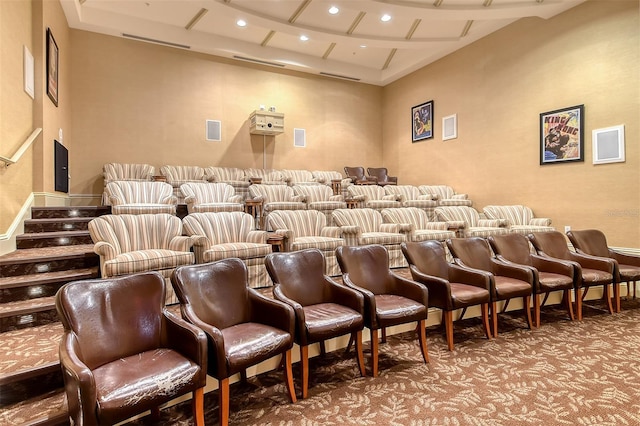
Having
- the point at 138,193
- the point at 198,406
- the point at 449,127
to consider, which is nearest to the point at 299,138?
the point at 449,127

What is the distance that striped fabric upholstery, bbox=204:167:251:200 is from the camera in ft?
22.6

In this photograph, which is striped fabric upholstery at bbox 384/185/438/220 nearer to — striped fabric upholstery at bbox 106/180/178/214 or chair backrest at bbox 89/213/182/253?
striped fabric upholstery at bbox 106/180/178/214

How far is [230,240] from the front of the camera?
4.27m

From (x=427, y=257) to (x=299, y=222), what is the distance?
1906 mm

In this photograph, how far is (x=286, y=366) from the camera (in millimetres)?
2277

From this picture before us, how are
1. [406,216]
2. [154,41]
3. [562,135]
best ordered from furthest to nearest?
[154,41]
[562,135]
[406,216]

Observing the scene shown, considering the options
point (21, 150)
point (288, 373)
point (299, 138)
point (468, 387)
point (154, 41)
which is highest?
point (154, 41)

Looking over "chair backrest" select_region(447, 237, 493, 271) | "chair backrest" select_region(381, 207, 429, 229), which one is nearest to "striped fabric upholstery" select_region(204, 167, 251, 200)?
"chair backrest" select_region(381, 207, 429, 229)

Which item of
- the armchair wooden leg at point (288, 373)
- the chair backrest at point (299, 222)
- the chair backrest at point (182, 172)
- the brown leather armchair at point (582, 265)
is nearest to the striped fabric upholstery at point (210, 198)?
the chair backrest at point (299, 222)

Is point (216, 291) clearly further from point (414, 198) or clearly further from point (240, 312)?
point (414, 198)

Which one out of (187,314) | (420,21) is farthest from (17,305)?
(420,21)

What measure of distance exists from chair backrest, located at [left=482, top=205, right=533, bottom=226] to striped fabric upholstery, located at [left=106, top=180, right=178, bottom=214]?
5.31 meters

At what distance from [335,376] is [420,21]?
722 centimetres

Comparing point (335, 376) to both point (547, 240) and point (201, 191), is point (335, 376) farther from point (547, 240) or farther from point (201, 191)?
point (201, 191)
